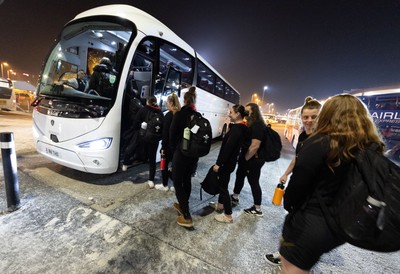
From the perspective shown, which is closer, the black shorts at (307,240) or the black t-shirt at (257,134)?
the black shorts at (307,240)

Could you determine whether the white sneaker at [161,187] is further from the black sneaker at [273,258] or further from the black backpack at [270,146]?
the black sneaker at [273,258]

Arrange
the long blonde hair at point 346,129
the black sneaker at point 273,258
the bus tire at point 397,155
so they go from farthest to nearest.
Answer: the bus tire at point 397,155 → the black sneaker at point 273,258 → the long blonde hair at point 346,129

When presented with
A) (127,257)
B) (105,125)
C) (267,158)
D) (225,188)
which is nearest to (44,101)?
(105,125)

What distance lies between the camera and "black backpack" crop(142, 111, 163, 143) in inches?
148

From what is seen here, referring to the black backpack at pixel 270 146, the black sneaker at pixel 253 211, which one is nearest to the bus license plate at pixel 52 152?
the black sneaker at pixel 253 211

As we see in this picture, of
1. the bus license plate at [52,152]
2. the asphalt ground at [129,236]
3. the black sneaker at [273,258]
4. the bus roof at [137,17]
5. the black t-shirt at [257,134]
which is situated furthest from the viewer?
the bus roof at [137,17]

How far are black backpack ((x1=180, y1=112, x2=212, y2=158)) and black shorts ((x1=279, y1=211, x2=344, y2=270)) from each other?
59.3 inches

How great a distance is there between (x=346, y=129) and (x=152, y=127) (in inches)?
122

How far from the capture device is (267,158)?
326 cm

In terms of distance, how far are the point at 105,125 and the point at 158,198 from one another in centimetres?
164

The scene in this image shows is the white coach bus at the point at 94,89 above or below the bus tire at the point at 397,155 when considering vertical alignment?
above

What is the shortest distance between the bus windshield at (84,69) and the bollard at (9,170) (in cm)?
90

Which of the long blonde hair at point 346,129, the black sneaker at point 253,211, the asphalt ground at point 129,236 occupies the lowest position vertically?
the asphalt ground at point 129,236

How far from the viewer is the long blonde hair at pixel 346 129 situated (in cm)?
129
